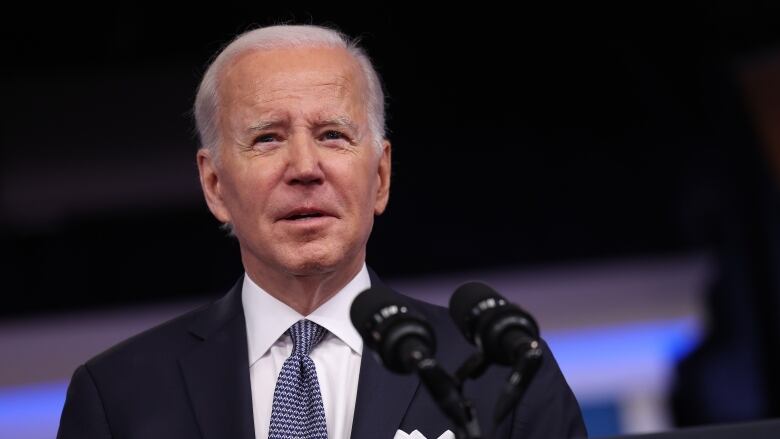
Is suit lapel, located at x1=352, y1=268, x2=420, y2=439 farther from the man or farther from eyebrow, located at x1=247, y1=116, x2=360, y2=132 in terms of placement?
eyebrow, located at x1=247, y1=116, x2=360, y2=132

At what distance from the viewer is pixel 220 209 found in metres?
1.77

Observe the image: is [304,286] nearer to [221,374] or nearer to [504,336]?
[221,374]

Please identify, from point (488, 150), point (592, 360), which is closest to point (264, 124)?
point (488, 150)

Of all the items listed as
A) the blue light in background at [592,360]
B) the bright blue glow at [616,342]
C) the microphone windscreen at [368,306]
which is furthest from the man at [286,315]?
the bright blue glow at [616,342]

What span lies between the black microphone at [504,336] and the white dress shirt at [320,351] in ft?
1.38

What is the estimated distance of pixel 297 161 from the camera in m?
1.62

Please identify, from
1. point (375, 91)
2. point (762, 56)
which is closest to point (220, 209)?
point (375, 91)

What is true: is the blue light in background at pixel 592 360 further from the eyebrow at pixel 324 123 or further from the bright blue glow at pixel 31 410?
the eyebrow at pixel 324 123

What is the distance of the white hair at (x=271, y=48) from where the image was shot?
174 centimetres

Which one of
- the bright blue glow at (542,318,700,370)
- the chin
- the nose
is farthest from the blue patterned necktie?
the bright blue glow at (542,318,700,370)

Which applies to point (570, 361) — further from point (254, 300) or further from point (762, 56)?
point (254, 300)

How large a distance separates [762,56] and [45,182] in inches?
103

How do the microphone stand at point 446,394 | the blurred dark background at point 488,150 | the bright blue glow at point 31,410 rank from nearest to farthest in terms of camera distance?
the microphone stand at point 446,394 → the bright blue glow at point 31,410 → the blurred dark background at point 488,150

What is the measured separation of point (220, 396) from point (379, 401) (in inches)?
8.7
